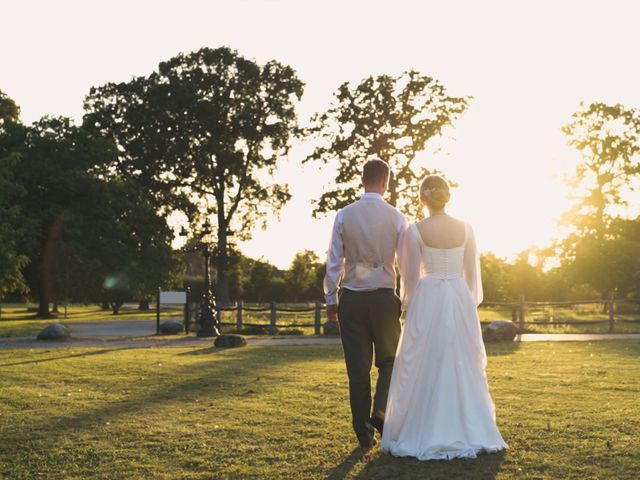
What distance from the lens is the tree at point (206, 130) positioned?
4797cm

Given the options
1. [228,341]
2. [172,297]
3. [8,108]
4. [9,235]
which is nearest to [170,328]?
[172,297]

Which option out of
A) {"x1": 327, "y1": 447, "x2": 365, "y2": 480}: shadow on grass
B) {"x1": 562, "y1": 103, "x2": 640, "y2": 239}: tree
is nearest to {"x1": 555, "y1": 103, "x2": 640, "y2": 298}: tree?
{"x1": 562, "y1": 103, "x2": 640, "y2": 239}: tree

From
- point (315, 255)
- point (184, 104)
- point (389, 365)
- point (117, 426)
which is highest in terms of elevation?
point (184, 104)

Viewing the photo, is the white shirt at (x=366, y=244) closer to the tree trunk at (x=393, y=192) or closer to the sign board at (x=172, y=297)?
the sign board at (x=172, y=297)

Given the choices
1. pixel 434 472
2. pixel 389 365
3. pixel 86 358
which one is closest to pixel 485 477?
pixel 434 472

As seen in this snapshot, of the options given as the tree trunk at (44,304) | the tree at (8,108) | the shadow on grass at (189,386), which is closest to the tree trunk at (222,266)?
the tree trunk at (44,304)

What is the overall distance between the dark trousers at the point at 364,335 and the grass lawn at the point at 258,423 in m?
0.36

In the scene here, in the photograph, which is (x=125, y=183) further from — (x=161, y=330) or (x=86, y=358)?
(x=86, y=358)

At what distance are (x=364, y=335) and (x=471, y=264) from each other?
1.06 m

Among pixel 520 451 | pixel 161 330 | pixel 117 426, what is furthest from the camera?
pixel 161 330

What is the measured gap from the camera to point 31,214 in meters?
45.8

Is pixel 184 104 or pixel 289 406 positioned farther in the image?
pixel 184 104

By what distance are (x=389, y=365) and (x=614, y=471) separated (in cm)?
200

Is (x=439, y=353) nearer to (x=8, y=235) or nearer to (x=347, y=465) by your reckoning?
(x=347, y=465)
